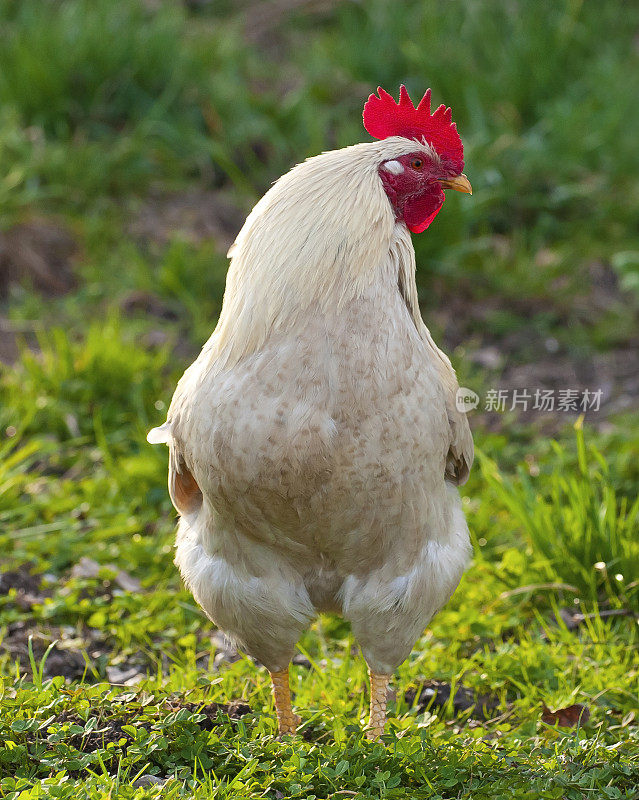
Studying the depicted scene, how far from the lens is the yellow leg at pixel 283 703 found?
3023 mm

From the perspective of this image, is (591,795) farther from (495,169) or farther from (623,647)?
(495,169)

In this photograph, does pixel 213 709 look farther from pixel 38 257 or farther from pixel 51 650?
pixel 38 257

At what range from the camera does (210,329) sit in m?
5.57

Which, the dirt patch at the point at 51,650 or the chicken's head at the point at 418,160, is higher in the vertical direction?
the chicken's head at the point at 418,160

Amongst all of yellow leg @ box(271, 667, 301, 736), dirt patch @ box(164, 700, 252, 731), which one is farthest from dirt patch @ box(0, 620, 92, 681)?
yellow leg @ box(271, 667, 301, 736)

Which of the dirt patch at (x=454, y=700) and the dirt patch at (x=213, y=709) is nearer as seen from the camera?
the dirt patch at (x=213, y=709)

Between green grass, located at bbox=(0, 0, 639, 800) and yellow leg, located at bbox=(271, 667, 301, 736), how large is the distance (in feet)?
0.25

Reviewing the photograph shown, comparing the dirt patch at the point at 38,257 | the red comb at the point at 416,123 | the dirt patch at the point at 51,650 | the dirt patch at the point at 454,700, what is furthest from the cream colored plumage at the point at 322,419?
the dirt patch at the point at 38,257

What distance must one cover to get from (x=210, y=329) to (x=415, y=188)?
118 inches

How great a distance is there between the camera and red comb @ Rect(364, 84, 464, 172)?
283 centimetres

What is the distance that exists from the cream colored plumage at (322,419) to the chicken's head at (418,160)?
0.04 meters

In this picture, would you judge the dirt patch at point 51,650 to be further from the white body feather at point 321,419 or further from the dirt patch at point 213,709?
the white body feather at point 321,419

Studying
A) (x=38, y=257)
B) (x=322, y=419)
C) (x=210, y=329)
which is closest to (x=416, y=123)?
(x=322, y=419)

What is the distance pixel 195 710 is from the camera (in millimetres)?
2945
